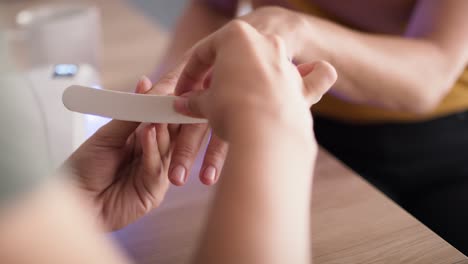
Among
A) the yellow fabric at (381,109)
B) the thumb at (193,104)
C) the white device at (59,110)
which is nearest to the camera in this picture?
the thumb at (193,104)

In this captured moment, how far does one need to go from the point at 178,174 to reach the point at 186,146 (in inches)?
1.1

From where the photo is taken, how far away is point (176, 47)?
70 centimetres

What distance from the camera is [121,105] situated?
380 millimetres

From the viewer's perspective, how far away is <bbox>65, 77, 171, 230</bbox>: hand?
0.44 m

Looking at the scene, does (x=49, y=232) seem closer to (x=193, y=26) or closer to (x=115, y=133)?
(x=115, y=133)

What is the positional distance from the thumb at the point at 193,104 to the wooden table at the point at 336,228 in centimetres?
13

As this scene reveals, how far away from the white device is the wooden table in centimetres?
10

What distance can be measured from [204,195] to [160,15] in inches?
41.9

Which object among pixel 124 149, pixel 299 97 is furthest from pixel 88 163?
pixel 299 97

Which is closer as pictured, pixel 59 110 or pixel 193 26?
pixel 59 110

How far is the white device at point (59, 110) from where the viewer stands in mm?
477

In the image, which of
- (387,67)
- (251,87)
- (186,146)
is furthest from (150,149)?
(387,67)

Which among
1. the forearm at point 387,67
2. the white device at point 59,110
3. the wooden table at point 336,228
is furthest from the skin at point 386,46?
the white device at point 59,110

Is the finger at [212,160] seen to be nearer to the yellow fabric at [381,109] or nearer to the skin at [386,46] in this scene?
the skin at [386,46]
